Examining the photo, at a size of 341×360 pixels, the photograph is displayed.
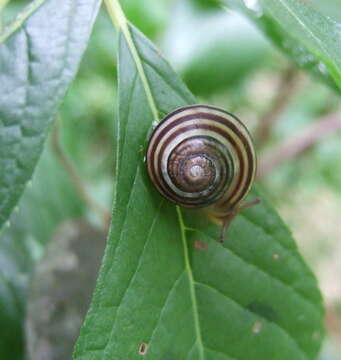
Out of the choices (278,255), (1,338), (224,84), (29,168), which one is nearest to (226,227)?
(278,255)

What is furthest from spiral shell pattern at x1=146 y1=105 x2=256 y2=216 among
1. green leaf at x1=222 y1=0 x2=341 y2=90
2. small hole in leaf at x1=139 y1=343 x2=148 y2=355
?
small hole in leaf at x1=139 y1=343 x2=148 y2=355

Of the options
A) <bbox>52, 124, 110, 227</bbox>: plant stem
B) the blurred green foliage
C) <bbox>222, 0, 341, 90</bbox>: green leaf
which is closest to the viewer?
<bbox>222, 0, 341, 90</bbox>: green leaf

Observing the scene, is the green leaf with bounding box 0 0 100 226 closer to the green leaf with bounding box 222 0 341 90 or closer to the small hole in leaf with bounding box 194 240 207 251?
the green leaf with bounding box 222 0 341 90

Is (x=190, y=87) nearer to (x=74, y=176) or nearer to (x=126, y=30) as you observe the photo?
(x=74, y=176)

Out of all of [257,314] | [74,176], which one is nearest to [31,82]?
[257,314]

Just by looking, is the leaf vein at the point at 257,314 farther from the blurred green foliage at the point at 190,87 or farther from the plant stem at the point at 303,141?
the plant stem at the point at 303,141
